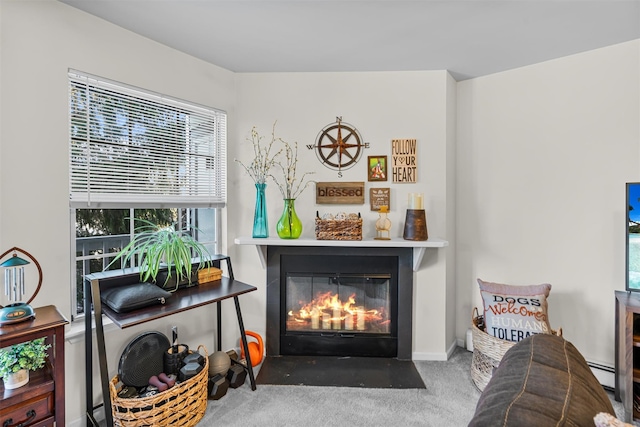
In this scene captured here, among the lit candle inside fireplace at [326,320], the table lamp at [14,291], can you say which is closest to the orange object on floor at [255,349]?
the lit candle inside fireplace at [326,320]

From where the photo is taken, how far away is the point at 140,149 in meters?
2.03

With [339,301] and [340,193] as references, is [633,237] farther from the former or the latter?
[339,301]

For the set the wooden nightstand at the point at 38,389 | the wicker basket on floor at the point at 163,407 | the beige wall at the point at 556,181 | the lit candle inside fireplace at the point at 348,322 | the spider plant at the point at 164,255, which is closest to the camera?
the wooden nightstand at the point at 38,389

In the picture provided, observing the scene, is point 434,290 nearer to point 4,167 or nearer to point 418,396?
point 418,396

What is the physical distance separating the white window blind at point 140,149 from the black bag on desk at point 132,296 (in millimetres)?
556

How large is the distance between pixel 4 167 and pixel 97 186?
41 centimetres

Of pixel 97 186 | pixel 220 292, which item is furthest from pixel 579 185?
pixel 97 186

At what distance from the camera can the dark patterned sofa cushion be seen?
2.27 ft

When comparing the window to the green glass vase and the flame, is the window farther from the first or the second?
the flame

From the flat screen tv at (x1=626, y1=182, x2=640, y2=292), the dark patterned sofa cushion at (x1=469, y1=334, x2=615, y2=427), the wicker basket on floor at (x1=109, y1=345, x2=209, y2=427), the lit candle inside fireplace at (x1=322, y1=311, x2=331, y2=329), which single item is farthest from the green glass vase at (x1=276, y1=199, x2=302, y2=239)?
the flat screen tv at (x1=626, y1=182, x2=640, y2=292)

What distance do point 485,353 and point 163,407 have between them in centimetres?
208

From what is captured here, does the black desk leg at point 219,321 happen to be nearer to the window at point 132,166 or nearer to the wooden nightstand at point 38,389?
the window at point 132,166

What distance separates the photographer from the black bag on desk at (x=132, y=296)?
1596 millimetres

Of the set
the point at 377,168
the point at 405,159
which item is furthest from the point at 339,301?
the point at 405,159
